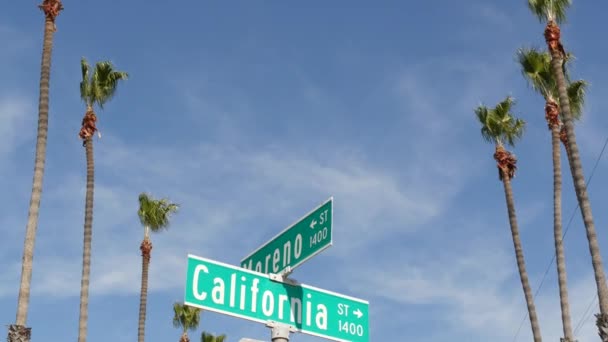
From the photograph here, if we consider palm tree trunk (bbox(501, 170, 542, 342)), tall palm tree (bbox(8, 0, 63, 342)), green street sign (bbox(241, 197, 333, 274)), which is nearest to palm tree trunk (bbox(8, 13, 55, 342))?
tall palm tree (bbox(8, 0, 63, 342))

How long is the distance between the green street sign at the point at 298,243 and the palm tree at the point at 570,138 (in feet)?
50.0

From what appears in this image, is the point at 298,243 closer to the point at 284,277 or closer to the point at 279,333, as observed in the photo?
the point at 284,277

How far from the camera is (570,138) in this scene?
24328 mm

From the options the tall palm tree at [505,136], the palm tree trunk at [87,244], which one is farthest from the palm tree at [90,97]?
the tall palm tree at [505,136]

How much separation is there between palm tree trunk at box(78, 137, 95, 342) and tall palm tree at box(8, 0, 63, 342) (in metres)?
7.13

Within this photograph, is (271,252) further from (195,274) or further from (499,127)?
(499,127)

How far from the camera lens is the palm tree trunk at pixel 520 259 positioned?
29.6 m

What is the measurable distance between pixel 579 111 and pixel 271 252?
2397 cm

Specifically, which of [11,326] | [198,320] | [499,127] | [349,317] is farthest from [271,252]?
[198,320]

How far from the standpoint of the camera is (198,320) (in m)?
45.0

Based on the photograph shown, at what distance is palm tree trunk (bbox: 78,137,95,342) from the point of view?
2907cm

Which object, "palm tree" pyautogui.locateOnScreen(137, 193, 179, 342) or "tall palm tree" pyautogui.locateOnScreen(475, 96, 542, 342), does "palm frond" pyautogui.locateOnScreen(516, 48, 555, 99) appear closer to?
"tall palm tree" pyautogui.locateOnScreen(475, 96, 542, 342)

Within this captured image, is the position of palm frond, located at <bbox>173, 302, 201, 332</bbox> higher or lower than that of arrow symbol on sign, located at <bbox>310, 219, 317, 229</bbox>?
higher

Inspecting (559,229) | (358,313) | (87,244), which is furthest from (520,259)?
(358,313)
